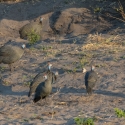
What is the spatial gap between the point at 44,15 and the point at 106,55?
6438mm

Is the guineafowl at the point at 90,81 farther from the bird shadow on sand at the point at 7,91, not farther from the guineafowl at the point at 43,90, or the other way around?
the bird shadow on sand at the point at 7,91

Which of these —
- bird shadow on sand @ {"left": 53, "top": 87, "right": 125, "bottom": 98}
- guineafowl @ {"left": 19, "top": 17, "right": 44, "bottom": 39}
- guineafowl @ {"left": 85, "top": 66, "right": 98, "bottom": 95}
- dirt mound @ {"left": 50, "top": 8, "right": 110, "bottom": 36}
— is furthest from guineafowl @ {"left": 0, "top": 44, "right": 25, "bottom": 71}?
dirt mound @ {"left": 50, "top": 8, "right": 110, "bottom": 36}

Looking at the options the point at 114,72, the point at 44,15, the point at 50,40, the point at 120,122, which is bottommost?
the point at 120,122

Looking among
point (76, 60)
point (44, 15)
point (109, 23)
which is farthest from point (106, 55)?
point (44, 15)

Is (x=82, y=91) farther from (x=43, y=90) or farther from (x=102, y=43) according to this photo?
(x=102, y=43)

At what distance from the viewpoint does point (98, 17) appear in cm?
1773

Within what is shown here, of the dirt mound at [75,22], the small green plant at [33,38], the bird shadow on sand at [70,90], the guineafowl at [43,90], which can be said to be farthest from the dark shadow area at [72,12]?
the guineafowl at [43,90]

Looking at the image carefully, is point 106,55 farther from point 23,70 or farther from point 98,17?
point 98,17

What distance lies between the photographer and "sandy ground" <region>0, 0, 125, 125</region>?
906 centimetres

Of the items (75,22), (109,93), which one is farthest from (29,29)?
(109,93)

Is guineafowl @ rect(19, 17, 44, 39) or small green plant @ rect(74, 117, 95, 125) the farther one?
guineafowl @ rect(19, 17, 44, 39)

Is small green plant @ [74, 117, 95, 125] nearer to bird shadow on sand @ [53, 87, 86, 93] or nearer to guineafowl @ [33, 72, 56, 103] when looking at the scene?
guineafowl @ [33, 72, 56, 103]

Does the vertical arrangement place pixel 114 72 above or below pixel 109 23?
below

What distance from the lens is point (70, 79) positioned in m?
11.5
